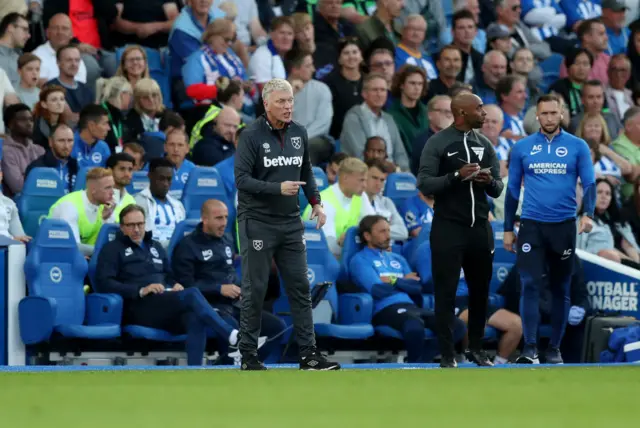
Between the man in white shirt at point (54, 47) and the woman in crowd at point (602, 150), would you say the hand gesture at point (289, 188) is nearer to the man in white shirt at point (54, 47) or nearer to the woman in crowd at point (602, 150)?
the man in white shirt at point (54, 47)

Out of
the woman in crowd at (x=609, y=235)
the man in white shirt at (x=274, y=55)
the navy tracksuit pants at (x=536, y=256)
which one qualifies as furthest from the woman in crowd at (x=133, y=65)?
the navy tracksuit pants at (x=536, y=256)

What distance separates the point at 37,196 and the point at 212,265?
1.82 metres

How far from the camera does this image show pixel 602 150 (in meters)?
17.8

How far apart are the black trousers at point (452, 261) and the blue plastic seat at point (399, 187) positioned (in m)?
4.65

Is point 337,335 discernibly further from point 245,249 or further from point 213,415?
point 213,415

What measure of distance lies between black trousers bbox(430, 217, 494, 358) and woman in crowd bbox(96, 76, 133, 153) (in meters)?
5.25

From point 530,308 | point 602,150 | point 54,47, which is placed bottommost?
point 530,308

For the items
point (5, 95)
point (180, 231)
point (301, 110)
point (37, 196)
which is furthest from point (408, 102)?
point (37, 196)

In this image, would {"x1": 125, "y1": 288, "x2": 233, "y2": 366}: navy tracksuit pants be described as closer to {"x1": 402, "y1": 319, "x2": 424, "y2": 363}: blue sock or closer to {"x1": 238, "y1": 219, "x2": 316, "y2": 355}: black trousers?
{"x1": 402, "y1": 319, "x2": 424, "y2": 363}: blue sock

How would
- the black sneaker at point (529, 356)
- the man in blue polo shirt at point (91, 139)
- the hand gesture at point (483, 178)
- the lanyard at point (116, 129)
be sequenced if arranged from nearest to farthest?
the hand gesture at point (483, 178), the black sneaker at point (529, 356), the man in blue polo shirt at point (91, 139), the lanyard at point (116, 129)

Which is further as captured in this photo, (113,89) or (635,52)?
(635,52)

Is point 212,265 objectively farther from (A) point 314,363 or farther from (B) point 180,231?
(A) point 314,363

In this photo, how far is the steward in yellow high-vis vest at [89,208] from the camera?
1315 cm

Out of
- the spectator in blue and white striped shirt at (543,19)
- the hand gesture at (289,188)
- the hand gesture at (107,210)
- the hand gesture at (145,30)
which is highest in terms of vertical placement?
the spectator in blue and white striped shirt at (543,19)
